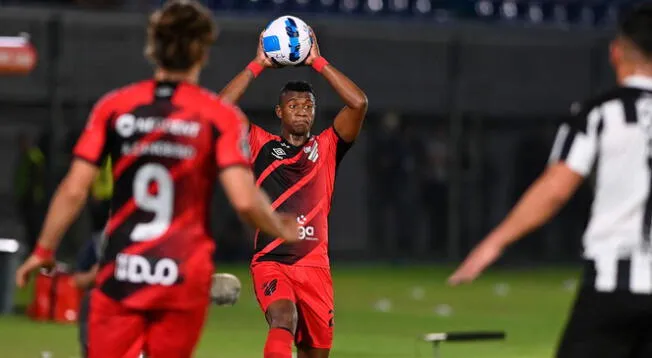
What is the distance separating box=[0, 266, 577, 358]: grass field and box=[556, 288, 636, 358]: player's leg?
26.5 feet

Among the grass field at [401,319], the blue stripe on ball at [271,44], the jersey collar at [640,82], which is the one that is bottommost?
the grass field at [401,319]

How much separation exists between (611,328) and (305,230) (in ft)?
13.7

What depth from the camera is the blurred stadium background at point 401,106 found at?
25391mm

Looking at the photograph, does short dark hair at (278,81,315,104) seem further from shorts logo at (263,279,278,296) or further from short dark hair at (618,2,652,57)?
short dark hair at (618,2,652,57)

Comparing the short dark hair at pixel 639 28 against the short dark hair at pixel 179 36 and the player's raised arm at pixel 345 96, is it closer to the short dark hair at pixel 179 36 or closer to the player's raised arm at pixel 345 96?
the short dark hair at pixel 179 36

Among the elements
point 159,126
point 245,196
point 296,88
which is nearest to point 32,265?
point 159,126

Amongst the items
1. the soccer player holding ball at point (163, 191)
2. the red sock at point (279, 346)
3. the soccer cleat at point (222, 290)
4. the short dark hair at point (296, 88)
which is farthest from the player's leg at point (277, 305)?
the soccer player holding ball at point (163, 191)

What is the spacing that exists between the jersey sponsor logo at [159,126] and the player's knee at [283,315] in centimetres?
321

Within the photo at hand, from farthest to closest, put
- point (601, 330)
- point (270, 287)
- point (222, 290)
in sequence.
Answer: point (270, 287)
point (222, 290)
point (601, 330)

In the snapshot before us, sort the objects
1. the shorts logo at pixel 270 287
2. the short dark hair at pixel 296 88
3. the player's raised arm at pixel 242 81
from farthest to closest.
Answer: the short dark hair at pixel 296 88
the shorts logo at pixel 270 287
the player's raised arm at pixel 242 81

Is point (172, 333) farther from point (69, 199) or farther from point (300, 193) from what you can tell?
point (300, 193)

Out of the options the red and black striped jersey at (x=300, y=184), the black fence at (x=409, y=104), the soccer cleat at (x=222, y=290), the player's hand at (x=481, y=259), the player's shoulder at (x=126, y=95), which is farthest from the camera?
the black fence at (x=409, y=104)

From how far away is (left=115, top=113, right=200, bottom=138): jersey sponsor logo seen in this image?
6.35 meters

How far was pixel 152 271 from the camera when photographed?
6.37 metres
